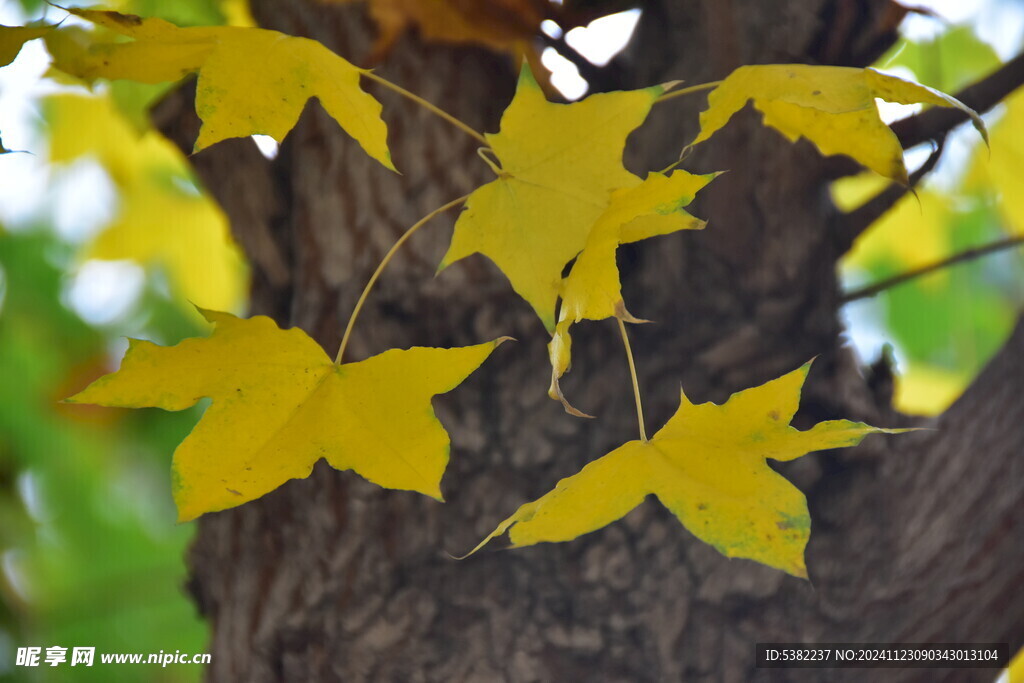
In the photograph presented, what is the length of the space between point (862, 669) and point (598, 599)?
0.17 meters

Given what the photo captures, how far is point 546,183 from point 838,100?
13cm

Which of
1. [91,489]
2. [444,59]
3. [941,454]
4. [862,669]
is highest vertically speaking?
[444,59]

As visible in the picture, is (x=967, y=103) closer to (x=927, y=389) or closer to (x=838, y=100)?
(x=838, y=100)

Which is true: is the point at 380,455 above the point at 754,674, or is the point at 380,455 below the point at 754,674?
above

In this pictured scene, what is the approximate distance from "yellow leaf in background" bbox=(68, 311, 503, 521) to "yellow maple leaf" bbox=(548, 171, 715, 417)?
0.17 ft

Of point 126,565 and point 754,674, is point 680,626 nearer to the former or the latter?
point 754,674

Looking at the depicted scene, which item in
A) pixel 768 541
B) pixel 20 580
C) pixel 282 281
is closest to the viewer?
pixel 768 541

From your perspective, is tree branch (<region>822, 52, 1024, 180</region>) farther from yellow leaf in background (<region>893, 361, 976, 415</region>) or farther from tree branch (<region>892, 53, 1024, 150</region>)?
yellow leaf in background (<region>893, 361, 976, 415</region>)

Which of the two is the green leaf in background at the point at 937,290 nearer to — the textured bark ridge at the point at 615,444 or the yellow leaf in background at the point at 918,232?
the yellow leaf in background at the point at 918,232

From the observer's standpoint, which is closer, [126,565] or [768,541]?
[768,541]

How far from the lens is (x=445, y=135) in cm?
52

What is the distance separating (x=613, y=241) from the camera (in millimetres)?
288

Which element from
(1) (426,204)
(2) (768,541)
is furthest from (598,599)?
(1) (426,204)

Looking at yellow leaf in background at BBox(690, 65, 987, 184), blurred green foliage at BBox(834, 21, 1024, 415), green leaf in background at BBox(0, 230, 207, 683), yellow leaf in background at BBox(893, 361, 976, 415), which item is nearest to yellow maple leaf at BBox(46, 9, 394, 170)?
yellow leaf in background at BBox(690, 65, 987, 184)
